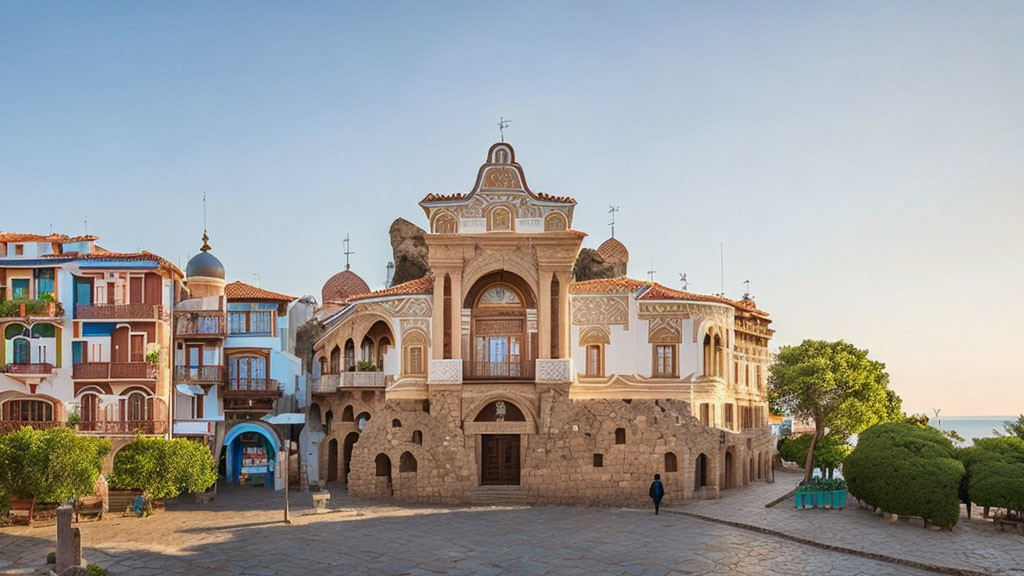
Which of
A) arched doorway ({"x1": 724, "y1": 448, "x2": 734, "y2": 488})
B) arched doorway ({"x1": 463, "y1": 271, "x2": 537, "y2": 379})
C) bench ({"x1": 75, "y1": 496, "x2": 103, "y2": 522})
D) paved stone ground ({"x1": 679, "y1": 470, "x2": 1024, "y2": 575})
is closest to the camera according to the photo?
paved stone ground ({"x1": 679, "y1": 470, "x2": 1024, "y2": 575})

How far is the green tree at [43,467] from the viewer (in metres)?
30.0

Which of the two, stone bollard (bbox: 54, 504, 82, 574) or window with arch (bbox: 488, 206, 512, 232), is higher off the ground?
window with arch (bbox: 488, 206, 512, 232)

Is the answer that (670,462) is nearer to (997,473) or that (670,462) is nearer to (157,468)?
(997,473)

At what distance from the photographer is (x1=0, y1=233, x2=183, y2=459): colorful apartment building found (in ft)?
123

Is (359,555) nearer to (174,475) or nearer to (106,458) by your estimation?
(174,475)

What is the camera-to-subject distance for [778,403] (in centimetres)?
4556

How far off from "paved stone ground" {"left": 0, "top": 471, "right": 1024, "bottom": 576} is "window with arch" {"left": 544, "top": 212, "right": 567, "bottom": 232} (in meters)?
12.6

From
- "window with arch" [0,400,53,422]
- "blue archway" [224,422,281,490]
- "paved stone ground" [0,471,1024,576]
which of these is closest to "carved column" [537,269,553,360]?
"paved stone ground" [0,471,1024,576]

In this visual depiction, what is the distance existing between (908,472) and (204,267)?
3236 cm

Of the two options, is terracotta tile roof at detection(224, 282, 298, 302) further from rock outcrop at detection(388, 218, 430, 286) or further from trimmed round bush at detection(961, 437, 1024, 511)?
trimmed round bush at detection(961, 437, 1024, 511)

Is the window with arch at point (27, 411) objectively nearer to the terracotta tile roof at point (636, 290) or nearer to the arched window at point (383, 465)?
the arched window at point (383, 465)

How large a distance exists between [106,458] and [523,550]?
20456 mm

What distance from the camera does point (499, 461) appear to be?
39344mm

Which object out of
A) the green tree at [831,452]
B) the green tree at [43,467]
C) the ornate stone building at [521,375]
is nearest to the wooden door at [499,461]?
the ornate stone building at [521,375]
